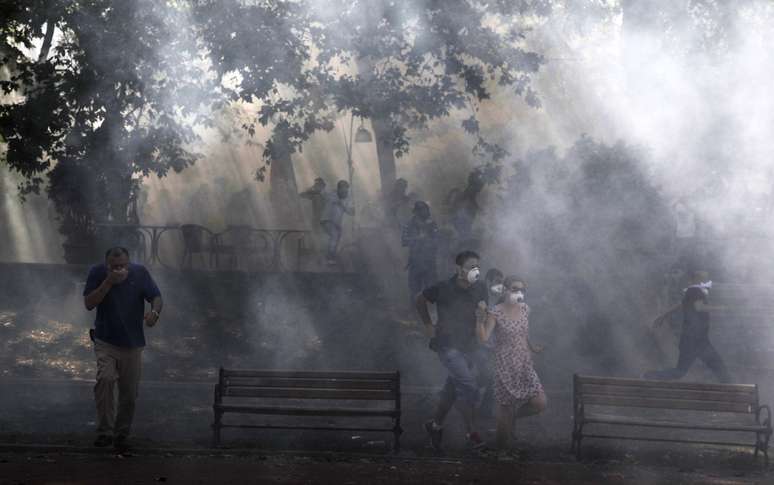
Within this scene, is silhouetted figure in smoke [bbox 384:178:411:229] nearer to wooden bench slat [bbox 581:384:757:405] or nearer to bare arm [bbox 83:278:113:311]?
wooden bench slat [bbox 581:384:757:405]

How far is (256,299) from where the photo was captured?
17.3 meters

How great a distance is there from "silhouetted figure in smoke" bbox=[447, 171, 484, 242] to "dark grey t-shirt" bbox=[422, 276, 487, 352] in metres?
7.78

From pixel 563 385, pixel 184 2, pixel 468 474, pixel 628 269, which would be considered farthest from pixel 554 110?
pixel 468 474

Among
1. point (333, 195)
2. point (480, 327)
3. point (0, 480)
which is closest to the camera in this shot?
point (0, 480)

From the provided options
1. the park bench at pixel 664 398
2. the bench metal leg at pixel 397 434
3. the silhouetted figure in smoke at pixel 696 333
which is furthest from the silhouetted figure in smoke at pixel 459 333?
the silhouetted figure in smoke at pixel 696 333

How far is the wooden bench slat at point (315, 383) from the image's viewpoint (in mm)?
9773

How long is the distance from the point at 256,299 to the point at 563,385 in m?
5.15

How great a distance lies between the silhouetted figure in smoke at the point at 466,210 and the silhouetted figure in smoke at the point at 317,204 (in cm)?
235

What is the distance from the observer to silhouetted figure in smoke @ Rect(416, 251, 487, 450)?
31.6ft

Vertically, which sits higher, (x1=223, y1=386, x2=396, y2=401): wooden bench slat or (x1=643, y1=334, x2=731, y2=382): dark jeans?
(x1=643, y1=334, x2=731, y2=382): dark jeans

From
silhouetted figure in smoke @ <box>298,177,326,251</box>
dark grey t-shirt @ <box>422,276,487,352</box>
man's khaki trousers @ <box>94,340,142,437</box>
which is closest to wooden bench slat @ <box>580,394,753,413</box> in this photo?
dark grey t-shirt @ <box>422,276,487,352</box>

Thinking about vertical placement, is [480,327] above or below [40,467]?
above

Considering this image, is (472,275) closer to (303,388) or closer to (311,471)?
(303,388)

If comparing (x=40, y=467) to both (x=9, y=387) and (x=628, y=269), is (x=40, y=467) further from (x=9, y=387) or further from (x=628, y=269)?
(x=628, y=269)
